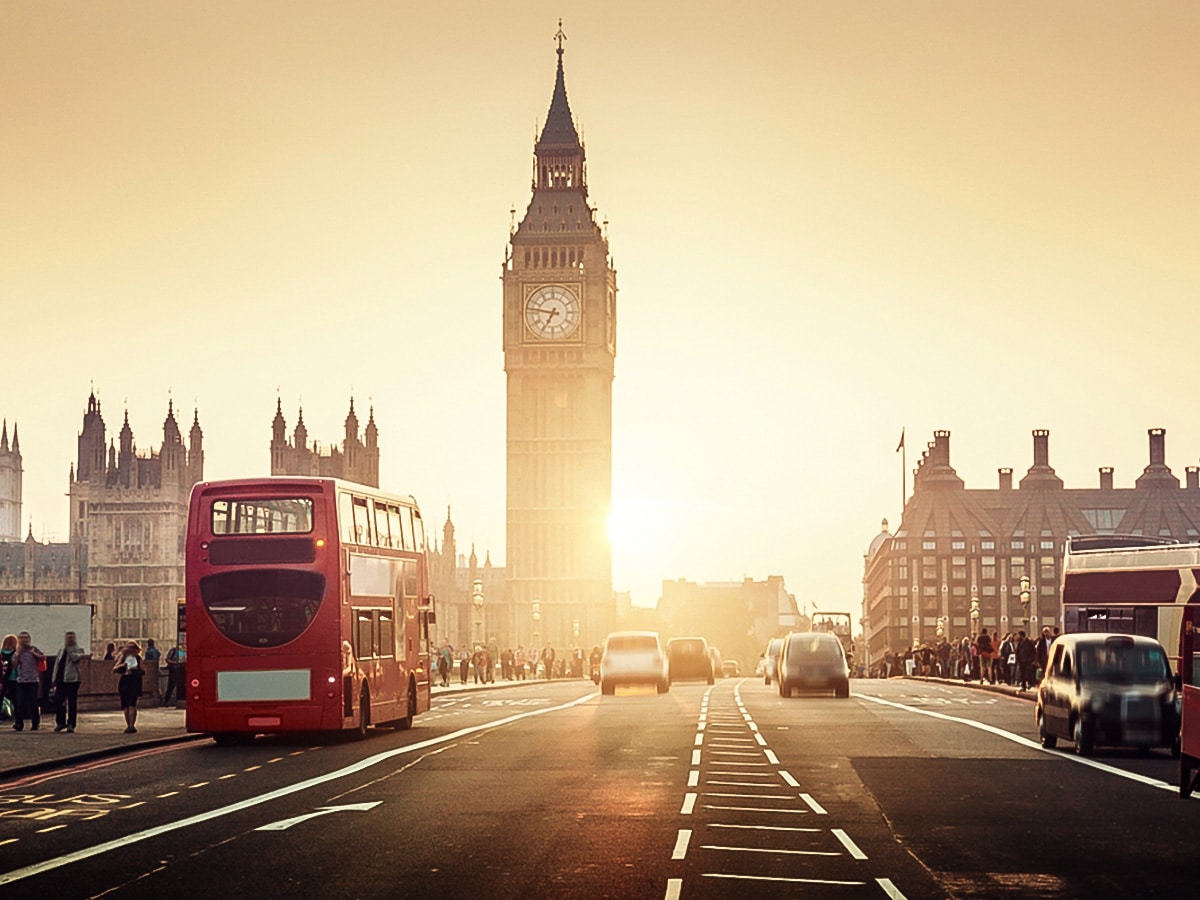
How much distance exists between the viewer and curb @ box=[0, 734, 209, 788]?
23025 mm

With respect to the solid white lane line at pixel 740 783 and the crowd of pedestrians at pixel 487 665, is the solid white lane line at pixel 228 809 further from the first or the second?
the crowd of pedestrians at pixel 487 665

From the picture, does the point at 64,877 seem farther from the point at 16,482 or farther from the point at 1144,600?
the point at 16,482

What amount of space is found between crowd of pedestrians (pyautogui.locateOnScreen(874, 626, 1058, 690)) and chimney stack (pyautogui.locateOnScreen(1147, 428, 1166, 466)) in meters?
74.5

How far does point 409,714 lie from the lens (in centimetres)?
3412

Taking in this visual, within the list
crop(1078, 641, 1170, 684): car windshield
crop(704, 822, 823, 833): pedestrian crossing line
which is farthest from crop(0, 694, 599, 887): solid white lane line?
crop(1078, 641, 1170, 684): car windshield

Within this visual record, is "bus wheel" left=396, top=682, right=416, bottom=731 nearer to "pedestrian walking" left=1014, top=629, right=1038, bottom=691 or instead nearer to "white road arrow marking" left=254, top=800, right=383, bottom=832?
"white road arrow marking" left=254, top=800, right=383, bottom=832

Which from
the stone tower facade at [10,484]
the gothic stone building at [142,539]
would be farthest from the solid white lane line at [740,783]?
the stone tower facade at [10,484]

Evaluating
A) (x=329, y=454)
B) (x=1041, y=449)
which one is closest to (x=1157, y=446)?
(x=1041, y=449)

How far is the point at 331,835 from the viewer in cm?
1552

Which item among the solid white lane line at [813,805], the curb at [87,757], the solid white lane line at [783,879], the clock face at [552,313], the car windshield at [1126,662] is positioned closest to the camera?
the solid white lane line at [783,879]

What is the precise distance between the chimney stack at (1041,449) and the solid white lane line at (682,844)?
154005mm

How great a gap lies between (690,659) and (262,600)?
3825cm

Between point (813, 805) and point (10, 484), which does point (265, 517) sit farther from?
point (10, 484)

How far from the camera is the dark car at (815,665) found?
46594 mm
